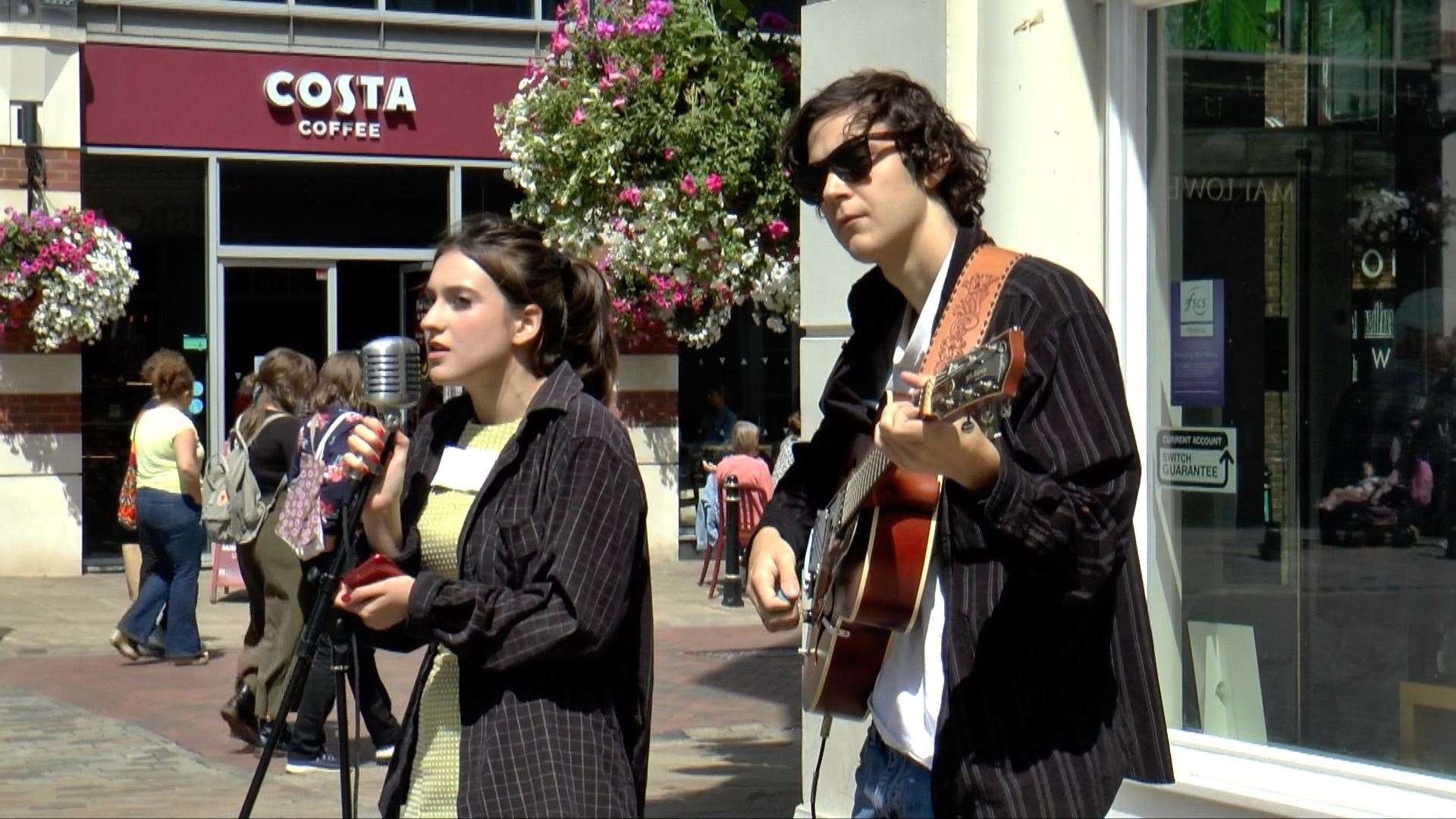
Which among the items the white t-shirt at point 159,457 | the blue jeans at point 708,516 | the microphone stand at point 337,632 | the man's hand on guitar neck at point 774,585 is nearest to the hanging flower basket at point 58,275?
the white t-shirt at point 159,457

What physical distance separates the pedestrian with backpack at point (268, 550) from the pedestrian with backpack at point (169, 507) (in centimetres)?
192

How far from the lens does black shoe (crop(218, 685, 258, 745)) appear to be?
27.8 feet

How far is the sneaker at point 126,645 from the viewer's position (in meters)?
11.2

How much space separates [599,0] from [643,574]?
15.0ft

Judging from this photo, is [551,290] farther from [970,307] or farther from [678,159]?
[678,159]

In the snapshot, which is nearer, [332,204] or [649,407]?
[332,204]

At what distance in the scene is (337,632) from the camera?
3.74 metres

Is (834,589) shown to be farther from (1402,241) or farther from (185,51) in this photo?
(185,51)

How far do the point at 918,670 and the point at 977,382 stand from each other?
638mm

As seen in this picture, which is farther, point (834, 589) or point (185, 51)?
point (185, 51)

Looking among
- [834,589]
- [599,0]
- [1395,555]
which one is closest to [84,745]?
[599,0]

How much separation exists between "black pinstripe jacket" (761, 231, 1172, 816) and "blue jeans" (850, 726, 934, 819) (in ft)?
0.35

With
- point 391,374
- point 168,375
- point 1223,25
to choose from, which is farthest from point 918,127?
point 168,375

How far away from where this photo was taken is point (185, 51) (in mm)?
15992
